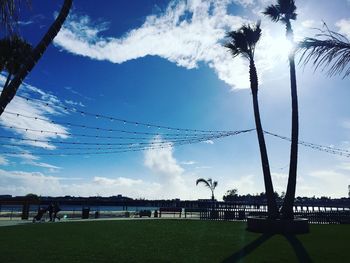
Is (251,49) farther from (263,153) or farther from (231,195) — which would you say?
(231,195)

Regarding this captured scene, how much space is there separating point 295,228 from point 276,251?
25.1ft

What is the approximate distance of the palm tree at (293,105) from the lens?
20981mm

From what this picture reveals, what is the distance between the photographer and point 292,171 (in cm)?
2141

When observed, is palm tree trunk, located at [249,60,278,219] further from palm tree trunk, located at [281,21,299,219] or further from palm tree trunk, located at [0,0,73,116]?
palm tree trunk, located at [0,0,73,116]

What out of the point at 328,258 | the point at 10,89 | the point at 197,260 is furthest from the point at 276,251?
the point at 10,89

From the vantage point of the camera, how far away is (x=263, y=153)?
23.2m

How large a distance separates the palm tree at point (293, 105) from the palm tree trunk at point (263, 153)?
0.94 m

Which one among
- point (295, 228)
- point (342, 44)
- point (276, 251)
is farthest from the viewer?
point (295, 228)

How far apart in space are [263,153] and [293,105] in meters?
3.61

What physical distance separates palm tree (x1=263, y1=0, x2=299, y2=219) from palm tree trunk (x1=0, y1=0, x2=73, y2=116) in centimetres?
1583

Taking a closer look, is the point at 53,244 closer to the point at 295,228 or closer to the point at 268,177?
the point at 295,228

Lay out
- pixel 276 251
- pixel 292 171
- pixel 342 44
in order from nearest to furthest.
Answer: pixel 342 44 → pixel 276 251 → pixel 292 171

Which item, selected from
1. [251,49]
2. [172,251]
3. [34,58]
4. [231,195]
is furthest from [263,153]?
[231,195]

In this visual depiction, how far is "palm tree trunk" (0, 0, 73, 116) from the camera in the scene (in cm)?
674
